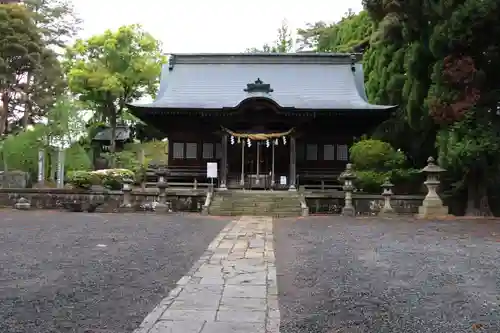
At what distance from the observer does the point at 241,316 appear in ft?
13.7

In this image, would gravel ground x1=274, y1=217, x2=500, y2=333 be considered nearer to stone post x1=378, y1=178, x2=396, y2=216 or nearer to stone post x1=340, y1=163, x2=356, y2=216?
stone post x1=378, y1=178, x2=396, y2=216

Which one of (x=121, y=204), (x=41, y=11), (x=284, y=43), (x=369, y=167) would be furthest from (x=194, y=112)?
(x=284, y=43)

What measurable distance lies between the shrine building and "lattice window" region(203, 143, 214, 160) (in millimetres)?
49

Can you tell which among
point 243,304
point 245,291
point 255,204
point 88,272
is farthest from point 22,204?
point 243,304

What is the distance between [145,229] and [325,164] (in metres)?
12.8

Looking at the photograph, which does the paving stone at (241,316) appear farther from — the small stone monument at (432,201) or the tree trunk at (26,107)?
the tree trunk at (26,107)

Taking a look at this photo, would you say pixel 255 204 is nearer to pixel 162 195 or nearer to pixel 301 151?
pixel 162 195

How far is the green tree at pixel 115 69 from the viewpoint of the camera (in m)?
28.5

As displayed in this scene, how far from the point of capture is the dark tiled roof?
32.2 m

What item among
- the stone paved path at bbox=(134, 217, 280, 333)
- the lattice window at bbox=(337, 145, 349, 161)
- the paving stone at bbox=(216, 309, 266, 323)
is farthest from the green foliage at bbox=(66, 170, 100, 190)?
the paving stone at bbox=(216, 309, 266, 323)

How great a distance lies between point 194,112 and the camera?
21.0m

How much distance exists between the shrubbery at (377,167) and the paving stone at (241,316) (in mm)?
15195

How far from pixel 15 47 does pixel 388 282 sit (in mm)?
29312

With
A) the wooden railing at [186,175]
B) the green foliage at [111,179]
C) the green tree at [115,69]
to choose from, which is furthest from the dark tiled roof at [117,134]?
the green foliage at [111,179]
